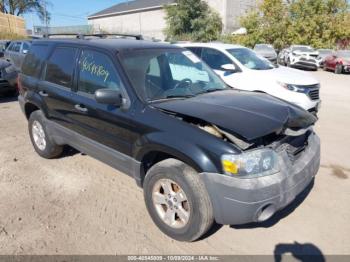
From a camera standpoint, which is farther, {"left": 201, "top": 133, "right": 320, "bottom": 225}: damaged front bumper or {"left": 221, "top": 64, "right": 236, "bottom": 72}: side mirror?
{"left": 221, "top": 64, "right": 236, "bottom": 72}: side mirror

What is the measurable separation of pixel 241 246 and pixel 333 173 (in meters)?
2.38

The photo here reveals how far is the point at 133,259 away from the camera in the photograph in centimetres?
297

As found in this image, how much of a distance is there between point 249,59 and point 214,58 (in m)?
0.96

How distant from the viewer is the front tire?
2881 mm

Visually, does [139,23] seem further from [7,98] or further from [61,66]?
[61,66]

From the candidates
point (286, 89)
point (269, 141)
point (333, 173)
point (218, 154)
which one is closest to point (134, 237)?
point (218, 154)

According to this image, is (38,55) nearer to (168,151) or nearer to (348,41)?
(168,151)

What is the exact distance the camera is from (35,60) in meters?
5.03

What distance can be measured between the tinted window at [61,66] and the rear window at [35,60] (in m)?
0.27

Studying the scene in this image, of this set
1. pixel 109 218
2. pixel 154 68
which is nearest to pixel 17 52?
pixel 154 68

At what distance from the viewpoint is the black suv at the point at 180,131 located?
110 inches

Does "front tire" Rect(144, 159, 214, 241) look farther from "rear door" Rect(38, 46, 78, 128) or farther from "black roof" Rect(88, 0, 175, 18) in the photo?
"black roof" Rect(88, 0, 175, 18)

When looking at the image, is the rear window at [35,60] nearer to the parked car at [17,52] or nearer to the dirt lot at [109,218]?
the dirt lot at [109,218]

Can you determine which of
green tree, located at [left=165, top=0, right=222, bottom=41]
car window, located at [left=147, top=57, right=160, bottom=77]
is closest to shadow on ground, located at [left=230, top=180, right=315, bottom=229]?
car window, located at [left=147, top=57, right=160, bottom=77]
